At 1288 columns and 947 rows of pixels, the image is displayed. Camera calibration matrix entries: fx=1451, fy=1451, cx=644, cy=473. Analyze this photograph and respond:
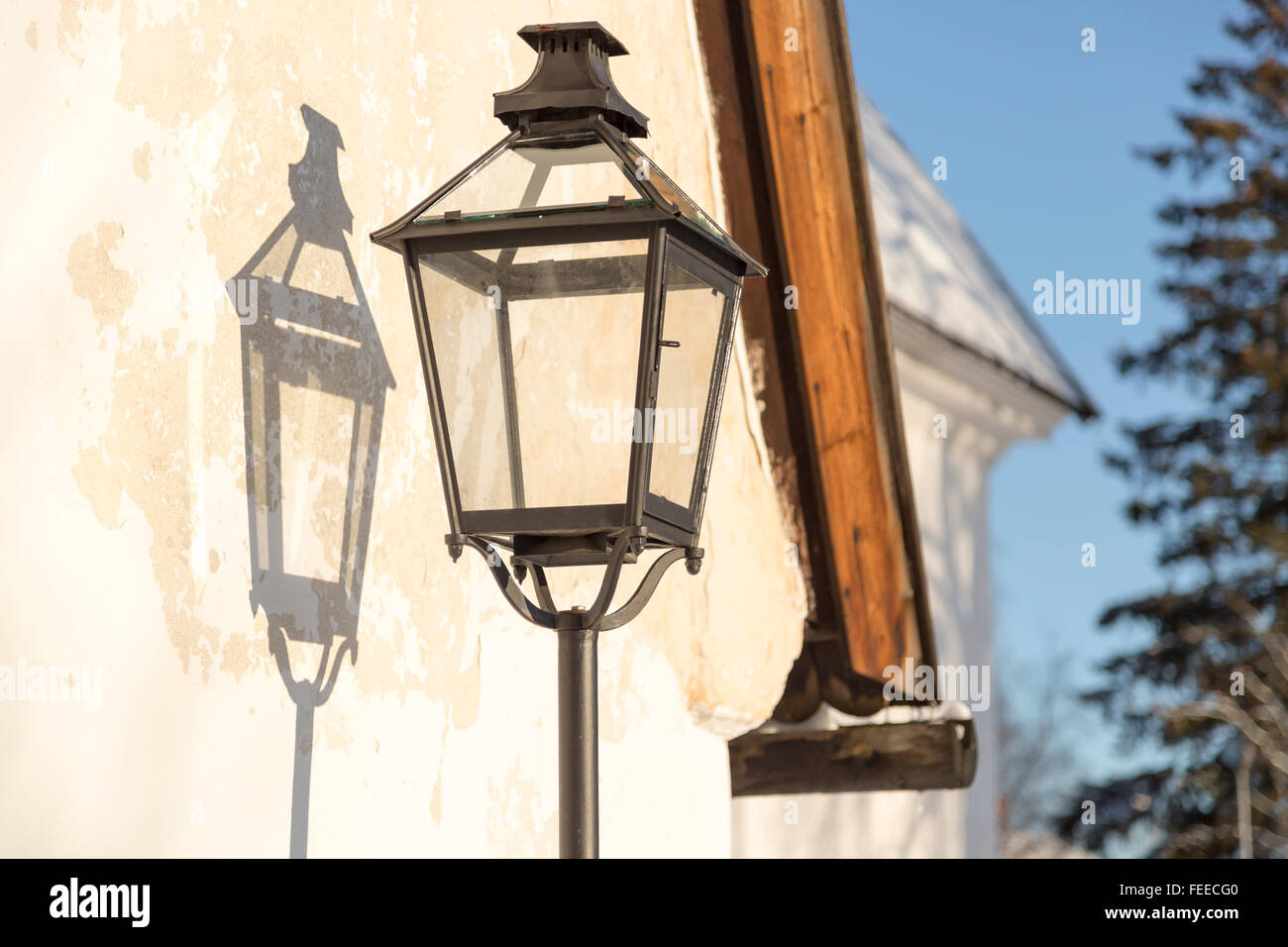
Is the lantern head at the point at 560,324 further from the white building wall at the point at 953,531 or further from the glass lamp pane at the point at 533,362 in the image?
the white building wall at the point at 953,531

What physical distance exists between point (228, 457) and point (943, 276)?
21.6ft

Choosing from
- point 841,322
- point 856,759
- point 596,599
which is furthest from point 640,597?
point 856,759

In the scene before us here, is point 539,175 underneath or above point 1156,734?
above

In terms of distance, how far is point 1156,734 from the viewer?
16484 millimetres

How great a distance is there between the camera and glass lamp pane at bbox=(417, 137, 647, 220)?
7.02 feet

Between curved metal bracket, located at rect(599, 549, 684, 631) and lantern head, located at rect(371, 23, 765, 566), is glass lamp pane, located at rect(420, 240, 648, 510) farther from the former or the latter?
curved metal bracket, located at rect(599, 549, 684, 631)

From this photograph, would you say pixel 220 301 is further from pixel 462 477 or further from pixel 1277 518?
pixel 1277 518

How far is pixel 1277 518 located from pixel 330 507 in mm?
15836

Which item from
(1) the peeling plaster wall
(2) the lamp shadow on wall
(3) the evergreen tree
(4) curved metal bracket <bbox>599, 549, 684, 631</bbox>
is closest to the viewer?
(1) the peeling plaster wall

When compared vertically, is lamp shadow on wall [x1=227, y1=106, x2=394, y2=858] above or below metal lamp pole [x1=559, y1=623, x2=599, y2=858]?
above

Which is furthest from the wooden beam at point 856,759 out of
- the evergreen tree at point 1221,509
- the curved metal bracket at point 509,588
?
the evergreen tree at point 1221,509

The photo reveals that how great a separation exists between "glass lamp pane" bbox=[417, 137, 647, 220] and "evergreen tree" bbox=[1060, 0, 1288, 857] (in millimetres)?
13795

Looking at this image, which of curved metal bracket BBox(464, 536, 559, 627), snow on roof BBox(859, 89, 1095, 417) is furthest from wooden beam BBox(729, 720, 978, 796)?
snow on roof BBox(859, 89, 1095, 417)
